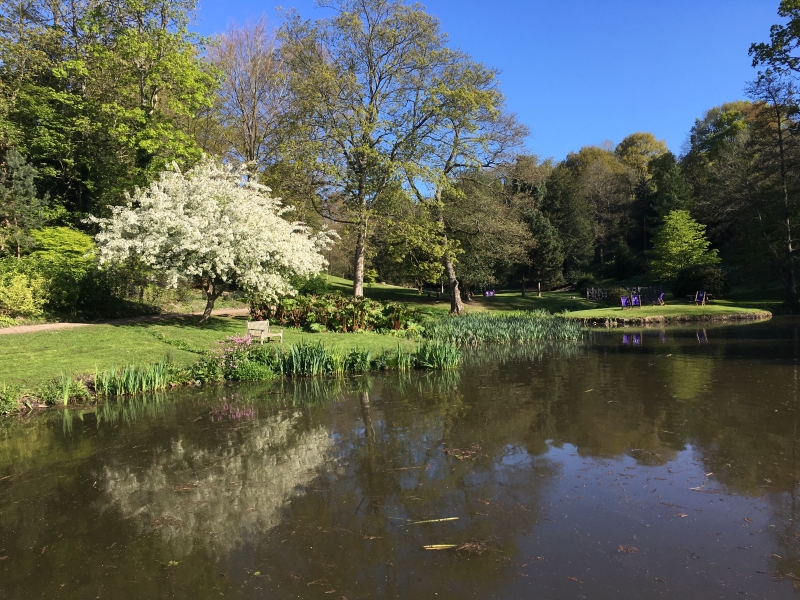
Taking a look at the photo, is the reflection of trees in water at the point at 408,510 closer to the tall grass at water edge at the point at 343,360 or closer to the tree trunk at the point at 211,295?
the tall grass at water edge at the point at 343,360

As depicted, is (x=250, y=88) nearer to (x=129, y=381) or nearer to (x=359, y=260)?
(x=359, y=260)

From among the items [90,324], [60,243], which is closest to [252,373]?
[90,324]

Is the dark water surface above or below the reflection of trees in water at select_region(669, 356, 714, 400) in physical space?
below

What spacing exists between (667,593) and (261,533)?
3.15 meters

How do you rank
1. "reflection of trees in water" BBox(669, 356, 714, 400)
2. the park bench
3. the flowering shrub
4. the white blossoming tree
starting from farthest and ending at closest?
1. the park bench
2. the white blossoming tree
3. the flowering shrub
4. "reflection of trees in water" BBox(669, 356, 714, 400)

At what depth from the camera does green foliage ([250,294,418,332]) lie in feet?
61.5

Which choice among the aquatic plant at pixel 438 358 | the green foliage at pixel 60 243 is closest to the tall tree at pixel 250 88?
the green foliage at pixel 60 243

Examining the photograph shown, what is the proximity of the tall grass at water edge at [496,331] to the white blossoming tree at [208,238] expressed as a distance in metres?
5.29

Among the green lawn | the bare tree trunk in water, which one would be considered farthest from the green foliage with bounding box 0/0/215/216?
the bare tree trunk in water

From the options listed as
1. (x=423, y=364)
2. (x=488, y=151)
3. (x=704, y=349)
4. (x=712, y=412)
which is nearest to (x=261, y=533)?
(x=712, y=412)

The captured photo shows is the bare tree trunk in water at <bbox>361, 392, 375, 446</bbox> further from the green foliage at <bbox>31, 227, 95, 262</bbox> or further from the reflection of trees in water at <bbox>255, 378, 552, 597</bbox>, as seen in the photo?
the green foliage at <bbox>31, 227, 95, 262</bbox>

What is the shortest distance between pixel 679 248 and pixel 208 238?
3389 cm

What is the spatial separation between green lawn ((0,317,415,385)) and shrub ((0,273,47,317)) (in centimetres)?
231

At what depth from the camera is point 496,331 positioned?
63.3 feet
